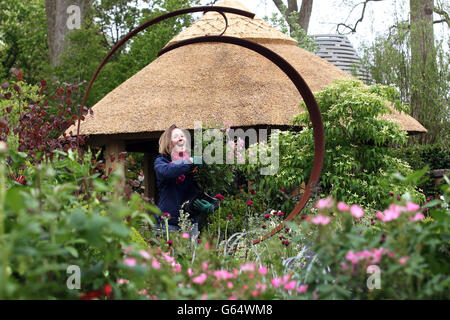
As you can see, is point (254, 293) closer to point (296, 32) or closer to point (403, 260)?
point (403, 260)

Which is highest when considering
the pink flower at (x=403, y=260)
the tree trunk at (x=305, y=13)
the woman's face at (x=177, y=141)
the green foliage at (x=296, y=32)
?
the tree trunk at (x=305, y=13)

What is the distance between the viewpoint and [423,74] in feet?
38.8

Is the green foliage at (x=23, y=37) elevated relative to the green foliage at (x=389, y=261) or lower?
elevated

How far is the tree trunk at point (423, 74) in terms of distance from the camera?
11.6 meters

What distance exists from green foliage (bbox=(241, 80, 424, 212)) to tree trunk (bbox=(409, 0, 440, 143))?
19.3ft

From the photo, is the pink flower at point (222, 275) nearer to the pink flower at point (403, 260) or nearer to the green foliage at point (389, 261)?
the green foliage at point (389, 261)

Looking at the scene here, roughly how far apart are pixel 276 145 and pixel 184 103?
3336mm

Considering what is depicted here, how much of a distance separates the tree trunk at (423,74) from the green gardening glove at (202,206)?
329 inches

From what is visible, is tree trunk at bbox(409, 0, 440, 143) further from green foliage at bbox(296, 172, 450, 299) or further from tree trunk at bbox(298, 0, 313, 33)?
green foliage at bbox(296, 172, 450, 299)

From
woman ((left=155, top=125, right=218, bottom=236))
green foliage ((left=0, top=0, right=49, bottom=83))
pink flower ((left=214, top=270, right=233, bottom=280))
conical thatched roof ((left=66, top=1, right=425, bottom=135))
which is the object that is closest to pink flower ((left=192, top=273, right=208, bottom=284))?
pink flower ((left=214, top=270, right=233, bottom=280))

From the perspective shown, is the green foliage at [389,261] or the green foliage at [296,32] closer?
the green foliage at [389,261]

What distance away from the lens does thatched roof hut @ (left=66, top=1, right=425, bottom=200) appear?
864 cm

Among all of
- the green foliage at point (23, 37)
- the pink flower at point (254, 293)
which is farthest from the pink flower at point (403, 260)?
the green foliage at point (23, 37)

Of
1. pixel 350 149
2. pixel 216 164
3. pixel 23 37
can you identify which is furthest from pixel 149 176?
pixel 23 37
